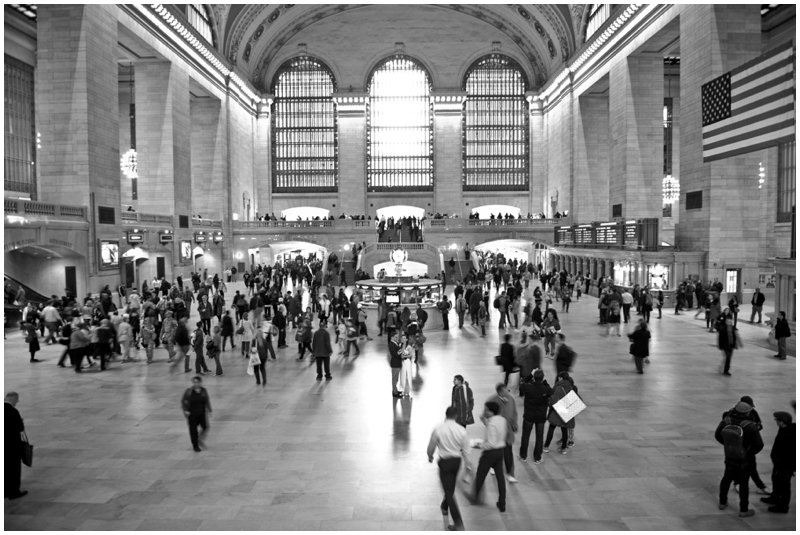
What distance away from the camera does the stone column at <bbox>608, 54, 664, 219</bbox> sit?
31.3 m

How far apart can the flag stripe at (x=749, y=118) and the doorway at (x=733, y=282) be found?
329 inches

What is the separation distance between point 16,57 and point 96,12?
344 inches

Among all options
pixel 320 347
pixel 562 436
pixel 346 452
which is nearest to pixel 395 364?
pixel 320 347

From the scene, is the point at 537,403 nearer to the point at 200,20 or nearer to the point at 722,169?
the point at 722,169

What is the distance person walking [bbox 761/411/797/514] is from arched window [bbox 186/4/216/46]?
34.4m

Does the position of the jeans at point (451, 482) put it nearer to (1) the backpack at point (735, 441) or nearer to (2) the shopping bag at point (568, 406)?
(2) the shopping bag at point (568, 406)

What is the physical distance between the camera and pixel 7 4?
26438 millimetres

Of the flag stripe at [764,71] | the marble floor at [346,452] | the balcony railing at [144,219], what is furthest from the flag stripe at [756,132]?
the balcony railing at [144,219]

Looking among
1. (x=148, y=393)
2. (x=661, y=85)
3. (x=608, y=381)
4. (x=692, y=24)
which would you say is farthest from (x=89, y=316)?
(x=661, y=85)

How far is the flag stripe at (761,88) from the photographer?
42.9ft

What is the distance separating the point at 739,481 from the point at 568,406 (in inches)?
78.4

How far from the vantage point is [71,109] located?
23672 mm

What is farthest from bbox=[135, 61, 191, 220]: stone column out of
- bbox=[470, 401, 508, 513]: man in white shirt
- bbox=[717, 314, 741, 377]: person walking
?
bbox=[470, 401, 508, 513]: man in white shirt

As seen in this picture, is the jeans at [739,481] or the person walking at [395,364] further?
the person walking at [395,364]
